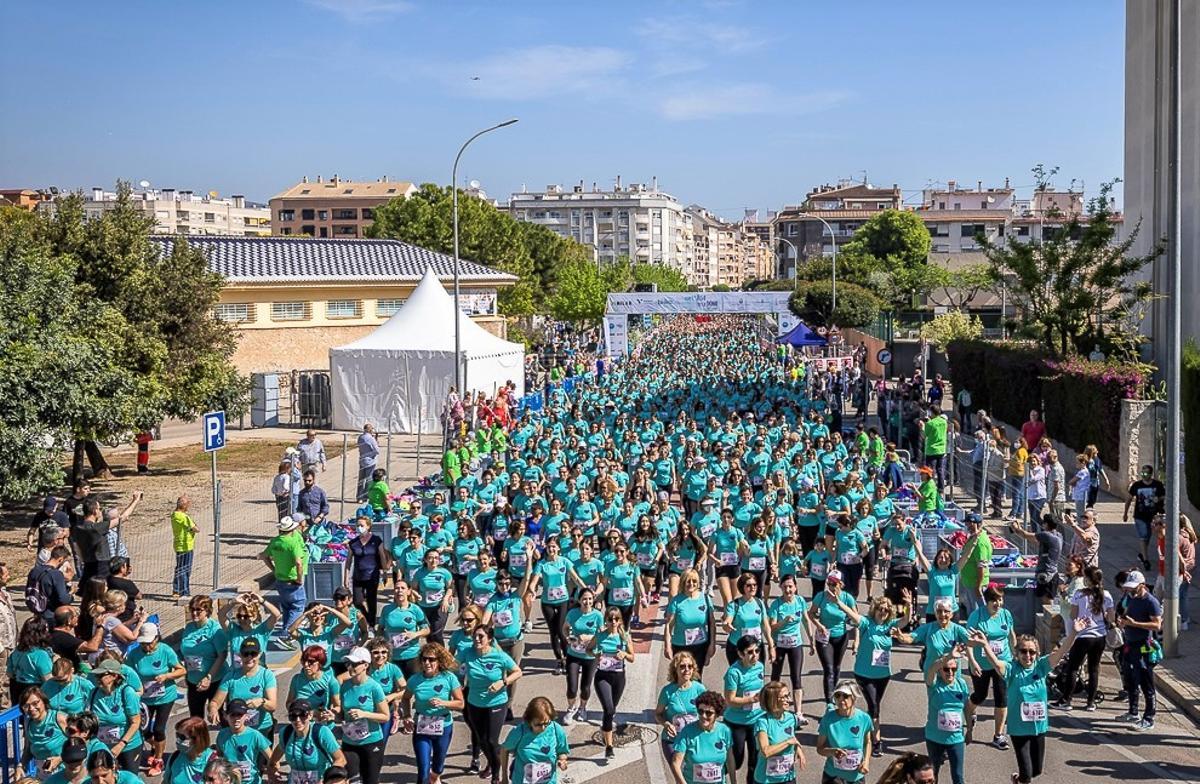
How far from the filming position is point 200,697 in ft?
33.9

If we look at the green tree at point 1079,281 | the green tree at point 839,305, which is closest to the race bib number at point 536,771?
the green tree at point 1079,281

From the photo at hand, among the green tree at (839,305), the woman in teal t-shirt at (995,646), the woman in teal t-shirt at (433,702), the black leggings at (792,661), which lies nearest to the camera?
the woman in teal t-shirt at (433,702)

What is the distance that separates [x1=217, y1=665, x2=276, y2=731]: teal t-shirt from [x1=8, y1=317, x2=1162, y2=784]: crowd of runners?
0.06 feet

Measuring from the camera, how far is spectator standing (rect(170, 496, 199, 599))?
52.3 feet

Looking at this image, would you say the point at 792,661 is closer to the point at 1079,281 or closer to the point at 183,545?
the point at 183,545

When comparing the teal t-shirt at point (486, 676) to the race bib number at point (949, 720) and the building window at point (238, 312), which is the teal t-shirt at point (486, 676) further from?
the building window at point (238, 312)

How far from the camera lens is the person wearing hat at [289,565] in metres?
13.8

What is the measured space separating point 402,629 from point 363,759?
1.96 meters

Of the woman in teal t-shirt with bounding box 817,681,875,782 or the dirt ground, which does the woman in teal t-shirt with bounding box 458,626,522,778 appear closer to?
the woman in teal t-shirt with bounding box 817,681,875,782

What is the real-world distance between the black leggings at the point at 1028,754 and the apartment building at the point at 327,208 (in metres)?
145

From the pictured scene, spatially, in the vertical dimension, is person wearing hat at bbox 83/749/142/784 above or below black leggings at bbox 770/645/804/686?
above

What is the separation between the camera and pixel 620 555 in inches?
482

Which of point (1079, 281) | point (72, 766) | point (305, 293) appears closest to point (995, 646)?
point (72, 766)

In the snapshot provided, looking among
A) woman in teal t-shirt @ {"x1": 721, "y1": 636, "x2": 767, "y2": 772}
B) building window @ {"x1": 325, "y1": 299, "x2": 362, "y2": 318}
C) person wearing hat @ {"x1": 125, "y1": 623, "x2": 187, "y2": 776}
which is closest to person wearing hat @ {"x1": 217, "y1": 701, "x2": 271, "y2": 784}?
person wearing hat @ {"x1": 125, "y1": 623, "x2": 187, "y2": 776}
